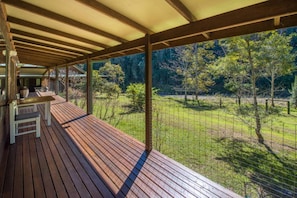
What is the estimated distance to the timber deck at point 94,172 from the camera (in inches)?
79.8

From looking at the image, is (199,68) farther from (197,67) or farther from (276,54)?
(276,54)

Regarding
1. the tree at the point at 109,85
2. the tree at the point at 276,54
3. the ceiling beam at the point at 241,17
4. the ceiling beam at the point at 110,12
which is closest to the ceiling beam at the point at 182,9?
the ceiling beam at the point at 241,17

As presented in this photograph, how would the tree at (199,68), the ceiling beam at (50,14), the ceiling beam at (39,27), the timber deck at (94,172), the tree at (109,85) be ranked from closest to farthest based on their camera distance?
1. the timber deck at (94,172)
2. the ceiling beam at (50,14)
3. the ceiling beam at (39,27)
4. the tree at (109,85)
5. the tree at (199,68)

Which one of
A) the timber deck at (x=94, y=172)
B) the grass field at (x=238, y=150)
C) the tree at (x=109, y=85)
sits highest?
the tree at (x=109, y=85)

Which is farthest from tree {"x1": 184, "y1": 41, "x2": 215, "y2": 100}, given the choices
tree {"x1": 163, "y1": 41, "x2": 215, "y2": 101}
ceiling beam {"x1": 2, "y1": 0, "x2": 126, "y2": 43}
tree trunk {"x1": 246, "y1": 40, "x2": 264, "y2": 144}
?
ceiling beam {"x1": 2, "y1": 0, "x2": 126, "y2": 43}

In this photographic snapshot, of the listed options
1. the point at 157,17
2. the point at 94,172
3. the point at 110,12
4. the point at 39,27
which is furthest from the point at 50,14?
the point at 94,172

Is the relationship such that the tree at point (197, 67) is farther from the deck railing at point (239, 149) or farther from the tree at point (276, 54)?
the tree at point (276, 54)

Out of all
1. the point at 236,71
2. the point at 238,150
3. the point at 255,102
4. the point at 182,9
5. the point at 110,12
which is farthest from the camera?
the point at 236,71

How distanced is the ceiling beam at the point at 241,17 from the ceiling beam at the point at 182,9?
11 centimetres

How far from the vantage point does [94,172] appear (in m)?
2.44

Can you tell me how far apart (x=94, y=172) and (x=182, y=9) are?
2282mm

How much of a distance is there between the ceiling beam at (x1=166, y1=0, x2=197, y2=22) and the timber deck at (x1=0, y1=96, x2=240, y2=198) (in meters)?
1.96

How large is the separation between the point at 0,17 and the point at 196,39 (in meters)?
2.82

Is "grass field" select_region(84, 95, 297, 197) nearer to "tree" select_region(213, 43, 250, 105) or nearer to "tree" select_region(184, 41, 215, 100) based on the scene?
"tree" select_region(213, 43, 250, 105)
